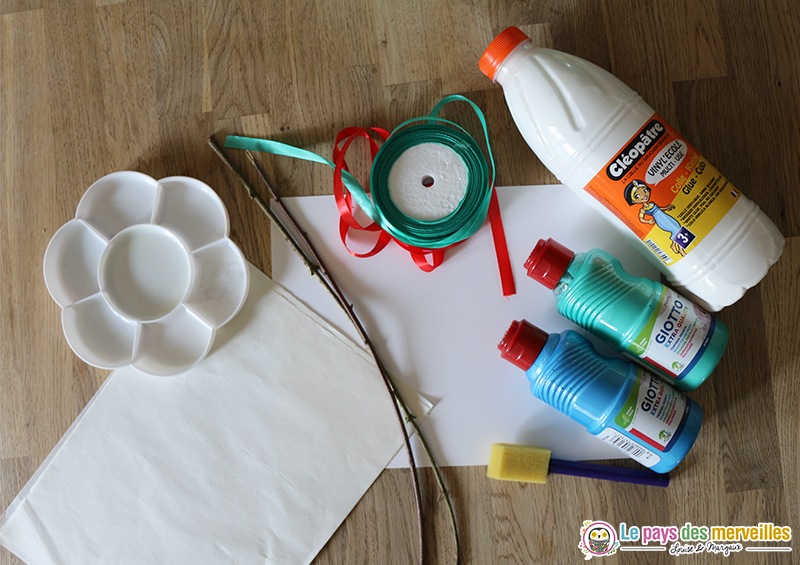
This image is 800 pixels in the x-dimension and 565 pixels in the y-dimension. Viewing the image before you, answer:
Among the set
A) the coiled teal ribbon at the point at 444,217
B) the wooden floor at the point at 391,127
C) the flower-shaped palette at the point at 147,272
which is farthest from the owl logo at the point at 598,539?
the flower-shaped palette at the point at 147,272

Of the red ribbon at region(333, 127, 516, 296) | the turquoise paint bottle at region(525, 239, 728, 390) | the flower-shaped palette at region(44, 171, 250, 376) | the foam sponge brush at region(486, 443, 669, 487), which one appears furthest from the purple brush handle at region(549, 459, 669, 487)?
the flower-shaped palette at region(44, 171, 250, 376)

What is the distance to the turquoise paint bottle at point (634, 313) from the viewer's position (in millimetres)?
664

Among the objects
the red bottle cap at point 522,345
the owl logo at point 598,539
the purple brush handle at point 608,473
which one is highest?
the red bottle cap at point 522,345

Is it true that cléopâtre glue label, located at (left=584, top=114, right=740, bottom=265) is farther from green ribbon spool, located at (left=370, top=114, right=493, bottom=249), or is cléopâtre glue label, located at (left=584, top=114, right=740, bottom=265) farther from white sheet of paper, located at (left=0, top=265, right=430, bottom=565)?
white sheet of paper, located at (left=0, top=265, right=430, bottom=565)

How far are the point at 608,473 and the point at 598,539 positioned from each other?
4.3 inches

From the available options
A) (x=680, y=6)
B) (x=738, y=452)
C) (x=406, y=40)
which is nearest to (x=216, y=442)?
(x=406, y=40)

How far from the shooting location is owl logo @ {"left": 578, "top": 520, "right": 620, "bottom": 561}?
748 millimetres

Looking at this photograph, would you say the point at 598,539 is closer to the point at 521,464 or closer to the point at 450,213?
the point at 521,464

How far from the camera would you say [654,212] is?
0.65 meters

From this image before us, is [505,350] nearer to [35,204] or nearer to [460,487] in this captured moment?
[460,487]

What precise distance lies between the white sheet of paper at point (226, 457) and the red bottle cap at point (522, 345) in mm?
168

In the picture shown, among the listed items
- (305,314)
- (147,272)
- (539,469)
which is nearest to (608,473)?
(539,469)

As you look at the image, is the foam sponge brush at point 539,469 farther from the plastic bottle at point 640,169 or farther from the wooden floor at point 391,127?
the plastic bottle at point 640,169

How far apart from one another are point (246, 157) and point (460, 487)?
23.9 inches
